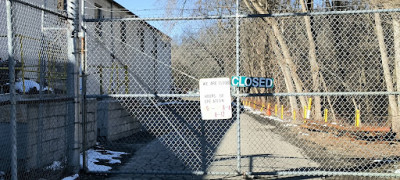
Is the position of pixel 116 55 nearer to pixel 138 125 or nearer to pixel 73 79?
pixel 138 125

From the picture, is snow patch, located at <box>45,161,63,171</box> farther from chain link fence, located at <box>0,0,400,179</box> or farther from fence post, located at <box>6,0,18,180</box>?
fence post, located at <box>6,0,18,180</box>

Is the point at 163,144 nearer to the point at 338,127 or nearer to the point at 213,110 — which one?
the point at 213,110

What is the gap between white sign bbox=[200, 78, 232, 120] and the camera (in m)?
5.71

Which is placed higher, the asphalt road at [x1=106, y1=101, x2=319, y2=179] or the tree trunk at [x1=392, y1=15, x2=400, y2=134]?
the tree trunk at [x1=392, y1=15, x2=400, y2=134]

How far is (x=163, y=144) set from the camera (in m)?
9.88

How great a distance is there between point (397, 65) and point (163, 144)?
7102 millimetres

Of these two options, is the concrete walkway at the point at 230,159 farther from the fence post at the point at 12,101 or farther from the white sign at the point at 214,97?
the fence post at the point at 12,101

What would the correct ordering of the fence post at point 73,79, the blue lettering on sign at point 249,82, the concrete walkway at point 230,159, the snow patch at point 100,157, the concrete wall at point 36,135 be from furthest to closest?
1. the concrete walkway at point 230,159
2. the snow patch at point 100,157
3. the concrete wall at point 36,135
4. the fence post at point 73,79
5. the blue lettering on sign at point 249,82

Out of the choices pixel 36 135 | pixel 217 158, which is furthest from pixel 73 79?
pixel 217 158

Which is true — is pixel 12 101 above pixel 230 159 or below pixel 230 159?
above

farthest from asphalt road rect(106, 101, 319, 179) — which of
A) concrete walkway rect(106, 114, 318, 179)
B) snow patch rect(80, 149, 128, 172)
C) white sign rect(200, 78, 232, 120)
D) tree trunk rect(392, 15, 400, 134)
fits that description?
tree trunk rect(392, 15, 400, 134)

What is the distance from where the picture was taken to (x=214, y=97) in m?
5.73

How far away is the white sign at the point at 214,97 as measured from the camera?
18.7ft

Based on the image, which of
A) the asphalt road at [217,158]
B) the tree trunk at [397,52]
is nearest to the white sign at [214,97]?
the asphalt road at [217,158]
